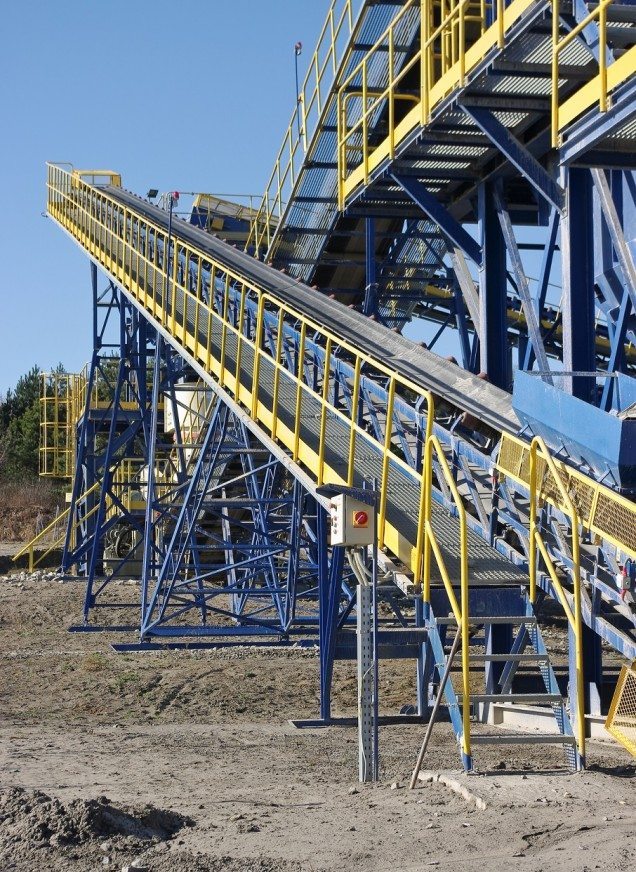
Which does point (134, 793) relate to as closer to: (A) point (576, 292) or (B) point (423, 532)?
(B) point (423, 532)

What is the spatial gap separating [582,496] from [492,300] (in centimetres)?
559

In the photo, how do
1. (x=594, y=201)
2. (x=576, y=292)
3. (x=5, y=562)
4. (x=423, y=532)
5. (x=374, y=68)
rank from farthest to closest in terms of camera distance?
(x=5, y=562) < (x=374, y=68) < (x=594, y=201) < (x=576, y=292) < (x=423, y=532)

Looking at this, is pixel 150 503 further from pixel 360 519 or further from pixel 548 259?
pixel 360 519

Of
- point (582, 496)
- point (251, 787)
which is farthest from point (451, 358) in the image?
point (251, 787)

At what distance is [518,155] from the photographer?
1145cm

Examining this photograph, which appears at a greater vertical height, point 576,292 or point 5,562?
point 576,292

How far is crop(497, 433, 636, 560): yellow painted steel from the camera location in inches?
311

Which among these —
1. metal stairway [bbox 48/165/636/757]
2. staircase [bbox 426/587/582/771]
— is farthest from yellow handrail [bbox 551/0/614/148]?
staircase [bbox 426/587/582/771]

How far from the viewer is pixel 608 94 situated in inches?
360

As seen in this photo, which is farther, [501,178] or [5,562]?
[5,562]

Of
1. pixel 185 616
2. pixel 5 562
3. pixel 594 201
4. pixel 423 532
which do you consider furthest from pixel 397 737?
pixel 5 562

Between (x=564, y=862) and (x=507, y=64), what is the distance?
755cm

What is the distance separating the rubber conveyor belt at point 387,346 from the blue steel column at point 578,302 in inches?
27.5

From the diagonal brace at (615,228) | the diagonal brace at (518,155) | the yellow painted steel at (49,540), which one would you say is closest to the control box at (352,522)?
the diagonal brace at (615,228)
